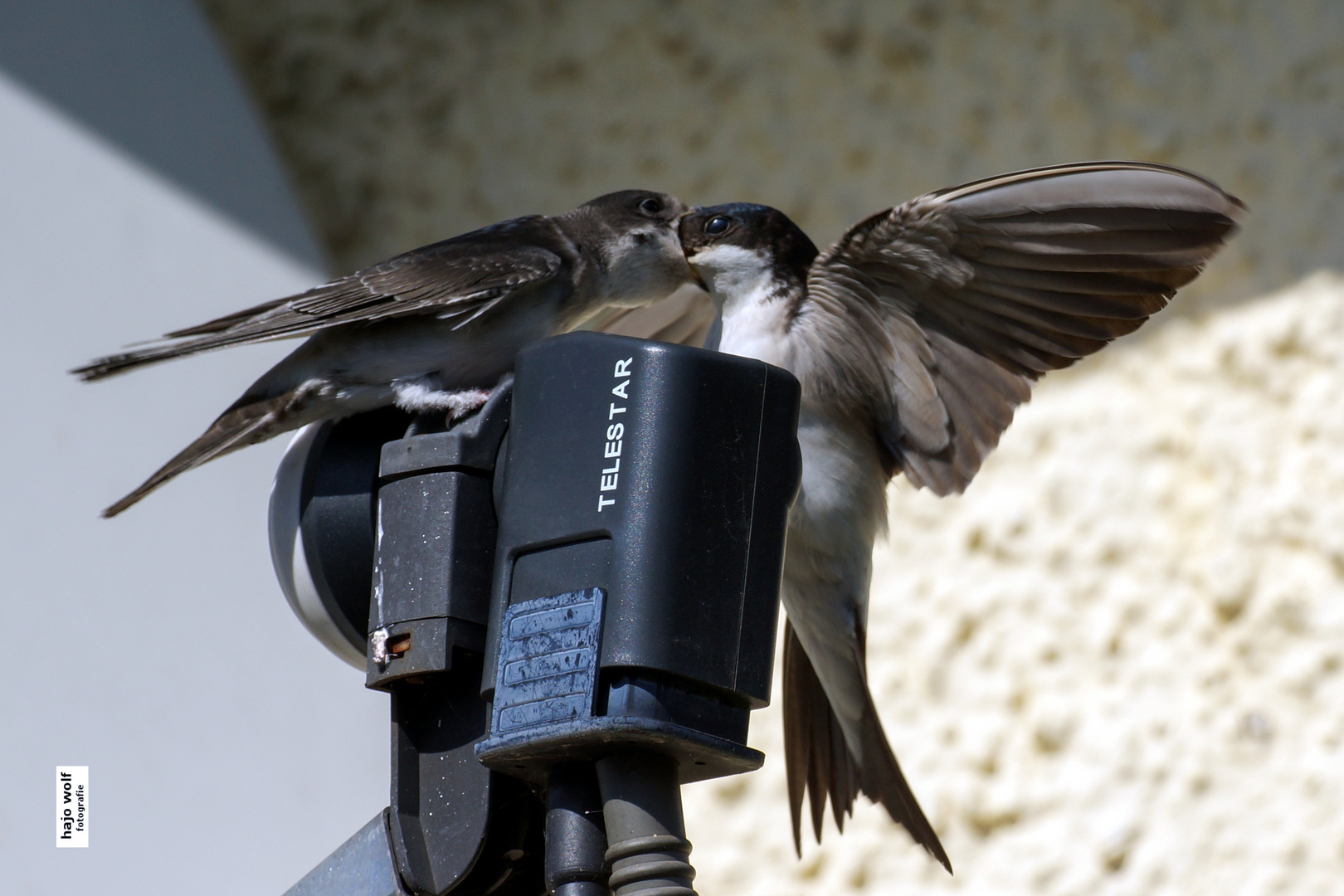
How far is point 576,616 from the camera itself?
1.84 ft

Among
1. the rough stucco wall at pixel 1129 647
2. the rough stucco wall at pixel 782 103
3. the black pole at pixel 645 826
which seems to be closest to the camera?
the black pole at pixel 645 826

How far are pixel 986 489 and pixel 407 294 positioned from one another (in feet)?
3.40

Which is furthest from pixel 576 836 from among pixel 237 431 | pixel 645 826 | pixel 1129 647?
pixel 1129 647

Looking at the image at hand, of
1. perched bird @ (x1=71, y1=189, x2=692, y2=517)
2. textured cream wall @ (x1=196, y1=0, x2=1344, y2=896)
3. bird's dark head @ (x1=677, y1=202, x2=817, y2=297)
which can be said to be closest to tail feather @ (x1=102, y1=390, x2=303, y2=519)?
perched bird @ (x1=71, y1=189, x2=692, y2=517)

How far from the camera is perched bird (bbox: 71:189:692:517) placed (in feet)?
3.33

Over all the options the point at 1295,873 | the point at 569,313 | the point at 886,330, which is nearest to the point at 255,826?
the point at 569,313

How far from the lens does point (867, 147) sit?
A: 6.63ft

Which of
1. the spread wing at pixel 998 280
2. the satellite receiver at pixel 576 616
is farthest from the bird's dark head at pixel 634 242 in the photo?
the satellite receiver at pixel 576 616

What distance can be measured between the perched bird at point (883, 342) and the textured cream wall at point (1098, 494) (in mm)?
538

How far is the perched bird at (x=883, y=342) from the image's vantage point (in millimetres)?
1085

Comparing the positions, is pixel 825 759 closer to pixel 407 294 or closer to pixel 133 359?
pixel 407 294

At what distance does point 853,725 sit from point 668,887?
30.2 inches

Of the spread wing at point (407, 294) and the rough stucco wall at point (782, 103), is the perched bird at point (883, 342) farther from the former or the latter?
the rough stucco wall at point (782, 103)

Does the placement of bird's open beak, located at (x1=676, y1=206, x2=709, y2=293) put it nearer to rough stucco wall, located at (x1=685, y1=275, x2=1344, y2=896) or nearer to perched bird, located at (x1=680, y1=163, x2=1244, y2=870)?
perched bird, located at (x1=680, y1=163, x2=1244, y2=870)
